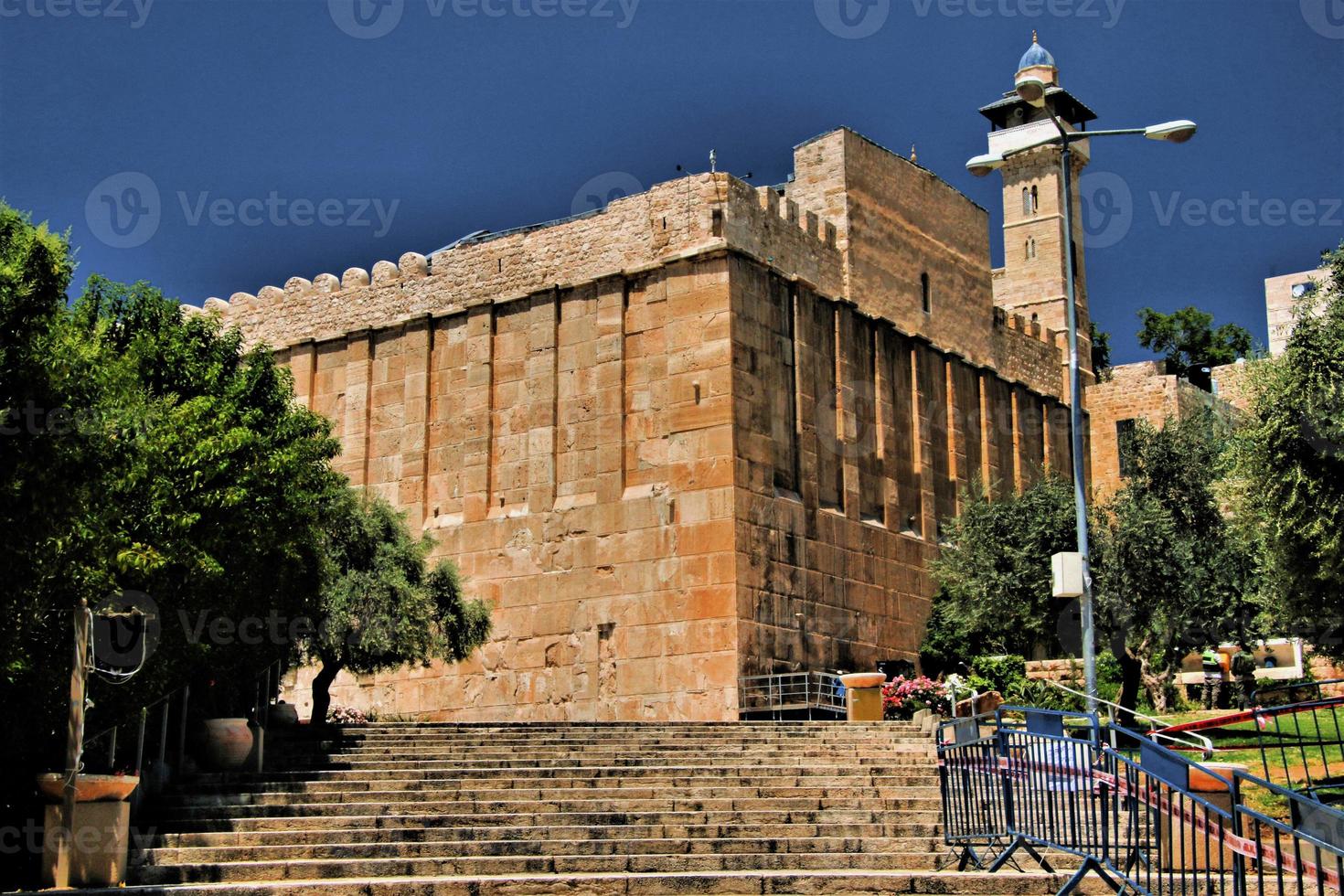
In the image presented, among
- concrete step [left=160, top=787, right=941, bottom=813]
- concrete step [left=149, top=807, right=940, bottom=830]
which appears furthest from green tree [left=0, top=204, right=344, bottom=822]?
concrete step [left=149, top=807, right=940, bottom=830]

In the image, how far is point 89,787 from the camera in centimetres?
1217

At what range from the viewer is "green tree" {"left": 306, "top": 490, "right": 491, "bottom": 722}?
22688 millimetres

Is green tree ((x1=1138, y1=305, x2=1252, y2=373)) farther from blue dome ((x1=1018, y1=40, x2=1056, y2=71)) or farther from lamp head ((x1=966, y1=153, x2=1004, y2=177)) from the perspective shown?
lamp head ((x1=966, y1=153, x2=1004, y2=177))

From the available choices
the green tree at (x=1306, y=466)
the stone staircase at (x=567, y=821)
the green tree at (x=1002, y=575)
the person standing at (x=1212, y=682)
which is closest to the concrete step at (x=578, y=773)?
the stone staircase at (x=567, y=821)

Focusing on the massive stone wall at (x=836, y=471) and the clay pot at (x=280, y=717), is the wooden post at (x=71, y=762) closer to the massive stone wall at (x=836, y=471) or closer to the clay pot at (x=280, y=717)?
the clay pot at (x=280, y=717)

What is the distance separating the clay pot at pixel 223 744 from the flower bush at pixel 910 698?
34.0 ft

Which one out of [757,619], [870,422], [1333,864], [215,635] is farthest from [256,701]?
[870,422]

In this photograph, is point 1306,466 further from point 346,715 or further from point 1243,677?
point 346,715

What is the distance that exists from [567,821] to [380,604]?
10235mm

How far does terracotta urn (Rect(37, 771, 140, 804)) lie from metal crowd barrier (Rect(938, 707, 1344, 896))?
6276 millimetres

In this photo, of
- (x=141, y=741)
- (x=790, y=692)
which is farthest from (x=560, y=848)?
(x=790, y=692)

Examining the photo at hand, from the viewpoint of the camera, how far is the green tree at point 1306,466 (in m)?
17.6

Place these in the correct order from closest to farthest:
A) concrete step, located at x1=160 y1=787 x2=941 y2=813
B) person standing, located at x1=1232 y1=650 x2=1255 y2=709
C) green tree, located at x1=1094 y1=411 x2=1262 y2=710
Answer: concrete step, located at x1=160 y1=787 x2=941 y2=813 → green tree, located at x1=1094 y1=411 x2=1262 y2=710 → person standing, located at x1=1232 y1=650 x2=1255 y2=709

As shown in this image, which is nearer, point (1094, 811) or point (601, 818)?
point (1094, 811)
